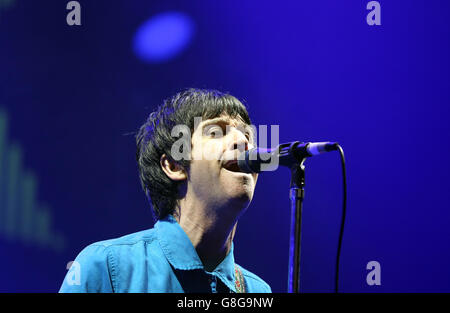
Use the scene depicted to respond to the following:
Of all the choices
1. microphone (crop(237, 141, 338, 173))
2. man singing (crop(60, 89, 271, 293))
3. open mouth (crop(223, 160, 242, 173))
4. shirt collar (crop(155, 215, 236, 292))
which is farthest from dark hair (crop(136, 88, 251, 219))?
microphone (crop(237, 141, 338, 173))

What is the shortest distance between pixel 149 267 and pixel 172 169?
16.9 inches

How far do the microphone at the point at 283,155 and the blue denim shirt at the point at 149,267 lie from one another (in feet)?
1.54

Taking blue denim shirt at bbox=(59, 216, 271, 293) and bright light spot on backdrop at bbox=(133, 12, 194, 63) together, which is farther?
bright light spot on backdrop at bbox=(133, 12, 194, 63)

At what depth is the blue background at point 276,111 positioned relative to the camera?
2.37 metres

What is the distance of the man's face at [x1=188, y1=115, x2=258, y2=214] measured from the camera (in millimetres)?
1582

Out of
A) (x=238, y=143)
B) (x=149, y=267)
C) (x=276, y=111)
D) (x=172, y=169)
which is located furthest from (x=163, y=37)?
(x=149, y=267)

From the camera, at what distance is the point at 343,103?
2701 mm

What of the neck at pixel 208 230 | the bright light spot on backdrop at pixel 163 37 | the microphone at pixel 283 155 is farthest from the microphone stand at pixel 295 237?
the bright light spot on backdrop at pixel 163 37

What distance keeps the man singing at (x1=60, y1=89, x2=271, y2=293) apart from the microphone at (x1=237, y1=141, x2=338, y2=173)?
0.85 ft

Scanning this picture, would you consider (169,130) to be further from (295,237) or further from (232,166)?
(295,237)

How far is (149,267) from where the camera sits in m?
1.59

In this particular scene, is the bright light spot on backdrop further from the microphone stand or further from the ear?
the microphone stand
